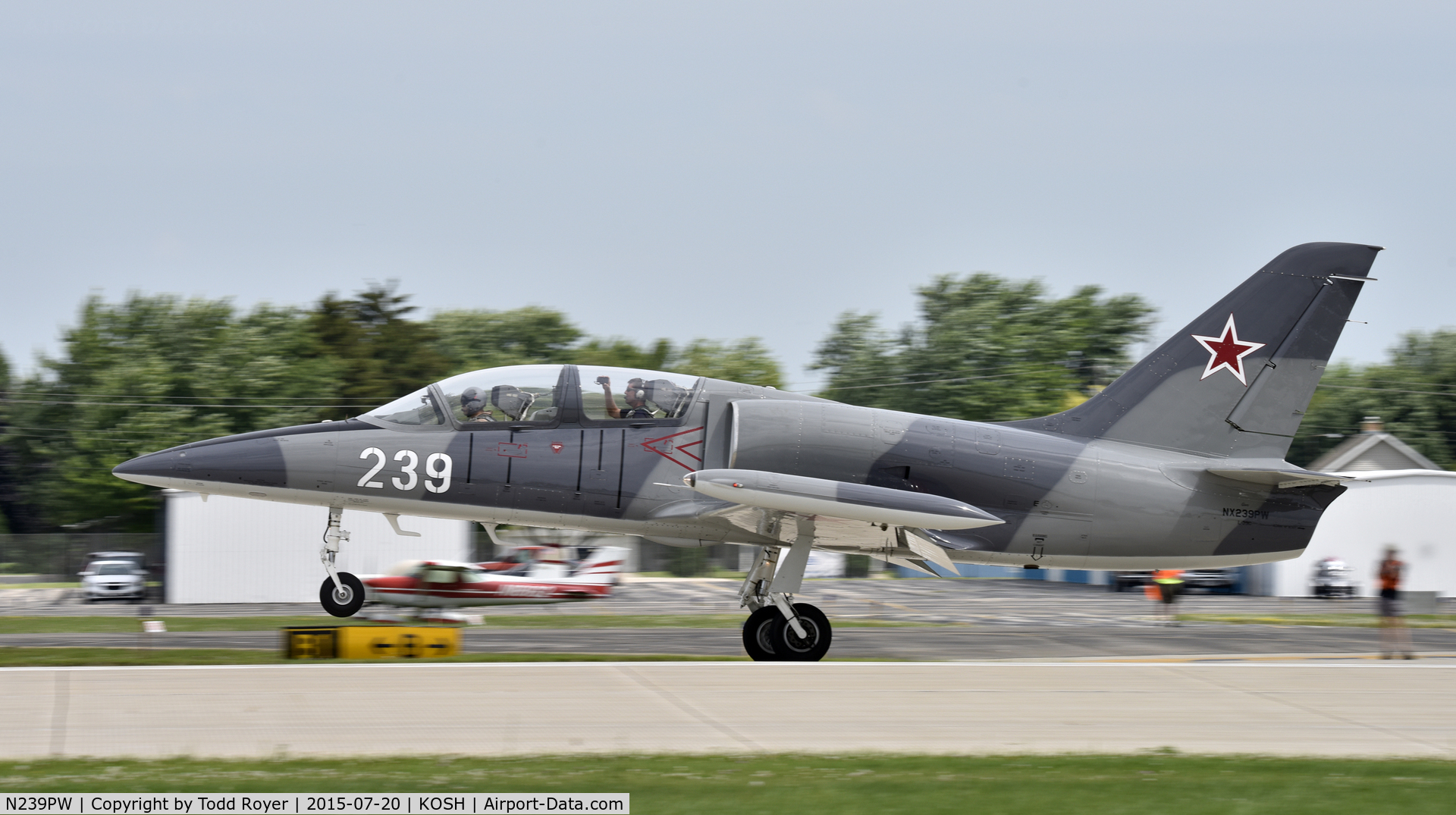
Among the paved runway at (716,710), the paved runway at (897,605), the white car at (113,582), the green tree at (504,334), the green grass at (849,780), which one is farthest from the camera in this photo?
the green tree at (504,334)

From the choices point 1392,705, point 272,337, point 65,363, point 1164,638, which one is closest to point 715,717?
point 1392,705

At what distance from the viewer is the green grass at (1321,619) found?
90.5 feet

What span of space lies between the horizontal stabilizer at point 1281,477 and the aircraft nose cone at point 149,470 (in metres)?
11.9

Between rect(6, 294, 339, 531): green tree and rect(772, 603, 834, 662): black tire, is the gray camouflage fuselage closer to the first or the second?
A: rect(772, 603, 834, 662): black tire

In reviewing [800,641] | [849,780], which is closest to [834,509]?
[800,641]

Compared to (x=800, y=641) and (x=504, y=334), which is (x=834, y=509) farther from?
(x=504, y=334)

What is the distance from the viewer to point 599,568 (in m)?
30.4

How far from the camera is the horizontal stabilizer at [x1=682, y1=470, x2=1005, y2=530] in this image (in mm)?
13008

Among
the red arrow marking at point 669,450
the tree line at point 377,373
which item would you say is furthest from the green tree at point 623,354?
the red arrow marking at point 669,450

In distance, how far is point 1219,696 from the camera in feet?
37.8

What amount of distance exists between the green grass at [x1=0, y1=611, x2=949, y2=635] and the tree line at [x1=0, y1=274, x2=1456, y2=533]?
2823 centimetres

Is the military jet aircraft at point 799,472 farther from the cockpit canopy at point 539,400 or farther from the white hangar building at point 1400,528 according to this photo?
the white hangar building at point 1400,528

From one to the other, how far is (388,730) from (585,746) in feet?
5.04

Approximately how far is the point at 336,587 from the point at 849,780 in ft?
27.7
